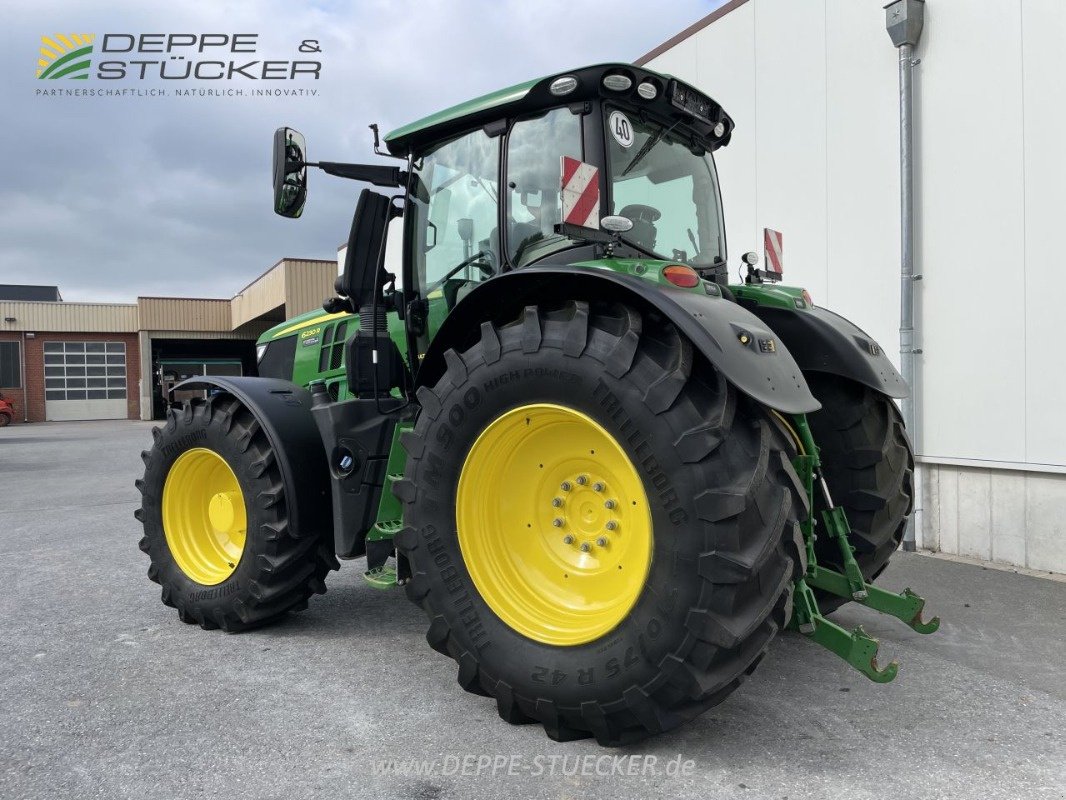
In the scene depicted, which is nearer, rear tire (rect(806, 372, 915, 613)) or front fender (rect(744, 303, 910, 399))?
front fender (rect(744, 303, 910, 399))

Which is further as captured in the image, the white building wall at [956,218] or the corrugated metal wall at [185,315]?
the corrugated metal wall at [185,315]

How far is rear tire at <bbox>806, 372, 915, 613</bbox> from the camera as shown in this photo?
3.54m

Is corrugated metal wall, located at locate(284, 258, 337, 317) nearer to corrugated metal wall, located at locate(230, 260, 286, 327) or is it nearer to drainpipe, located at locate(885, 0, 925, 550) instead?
corrugated metal wall, located at locate(230, 260, 286, 327)

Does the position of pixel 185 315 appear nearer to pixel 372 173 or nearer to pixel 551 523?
pixel 372 173

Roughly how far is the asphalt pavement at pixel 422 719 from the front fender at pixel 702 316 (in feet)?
3.75

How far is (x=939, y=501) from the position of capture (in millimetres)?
5691

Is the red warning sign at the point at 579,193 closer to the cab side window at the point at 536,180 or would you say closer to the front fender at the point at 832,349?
the cab side window at the point at 536,180

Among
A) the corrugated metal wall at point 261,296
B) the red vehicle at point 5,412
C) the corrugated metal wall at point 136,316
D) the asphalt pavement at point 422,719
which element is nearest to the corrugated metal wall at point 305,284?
the corrugated metal wall at point 261,296

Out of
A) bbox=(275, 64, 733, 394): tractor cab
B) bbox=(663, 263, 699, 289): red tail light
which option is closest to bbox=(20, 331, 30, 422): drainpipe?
bbox=(275, 64, 733, 394): tractor cab

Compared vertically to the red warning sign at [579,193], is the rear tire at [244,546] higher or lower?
lower

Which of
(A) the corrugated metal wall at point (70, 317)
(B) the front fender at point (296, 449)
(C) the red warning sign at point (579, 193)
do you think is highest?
(A) the corrugated metal wall at point (70, 317)

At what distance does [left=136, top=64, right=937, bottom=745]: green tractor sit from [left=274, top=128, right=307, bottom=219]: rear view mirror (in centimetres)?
2

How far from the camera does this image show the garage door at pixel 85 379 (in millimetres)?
33219

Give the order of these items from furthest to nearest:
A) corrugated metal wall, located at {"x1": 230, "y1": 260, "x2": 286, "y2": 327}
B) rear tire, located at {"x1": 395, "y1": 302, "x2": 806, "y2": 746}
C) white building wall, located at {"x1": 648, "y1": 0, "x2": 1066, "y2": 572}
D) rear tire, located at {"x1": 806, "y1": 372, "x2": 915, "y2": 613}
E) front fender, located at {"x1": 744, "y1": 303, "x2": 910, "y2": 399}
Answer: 1. corrugated metal wall, located at {"x1": 230, "y1": 260, "x2": 286, "y2": 327}
2. white building wall, located at {"x1": 648, "y1": 0, "x2": 1066, "y2": 572}
3. rear tire, located at {"x1": 806, "y1": 372, "x2": 915, "y2": 613}
4. front fender, located at {"x1": 744, "y1": 303, "x2": 910, "y2": 399}
5. rear tire, located at {"x1": 395, "y1": 302, "x2": 806, "y2": 746}
